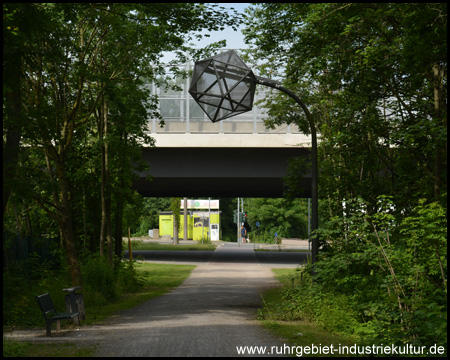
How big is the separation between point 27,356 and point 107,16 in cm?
957

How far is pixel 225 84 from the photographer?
15.4m

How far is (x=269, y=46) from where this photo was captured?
1495cm

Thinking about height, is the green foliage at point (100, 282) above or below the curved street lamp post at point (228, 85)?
below

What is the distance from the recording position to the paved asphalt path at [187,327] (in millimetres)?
10344

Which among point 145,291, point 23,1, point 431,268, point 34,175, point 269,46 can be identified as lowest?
point 145,291

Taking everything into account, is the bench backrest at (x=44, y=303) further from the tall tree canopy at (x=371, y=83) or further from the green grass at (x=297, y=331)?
the tall tree canopy at (x=371, y=83)

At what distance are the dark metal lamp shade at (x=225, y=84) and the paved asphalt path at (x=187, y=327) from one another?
451 centimetres

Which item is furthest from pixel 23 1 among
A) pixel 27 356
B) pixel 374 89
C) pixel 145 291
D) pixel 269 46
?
pixel 145 291

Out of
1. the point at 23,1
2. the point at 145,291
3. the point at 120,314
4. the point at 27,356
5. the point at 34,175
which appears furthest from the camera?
the point at 145,291

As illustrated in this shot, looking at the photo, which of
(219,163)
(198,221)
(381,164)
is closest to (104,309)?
(381,164)

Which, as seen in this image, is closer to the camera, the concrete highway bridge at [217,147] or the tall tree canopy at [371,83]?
the tall tree canopy at [371,83]

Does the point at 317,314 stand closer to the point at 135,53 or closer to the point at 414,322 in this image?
the point at 414,322

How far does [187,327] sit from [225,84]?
5.51m

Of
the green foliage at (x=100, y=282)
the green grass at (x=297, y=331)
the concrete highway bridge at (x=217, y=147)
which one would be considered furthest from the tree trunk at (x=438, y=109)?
the concrete highway bridge at (x=217, y=147)
